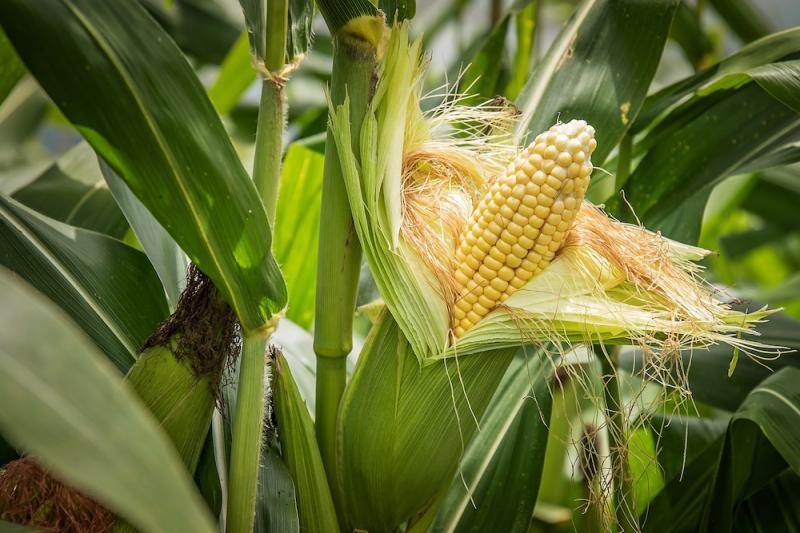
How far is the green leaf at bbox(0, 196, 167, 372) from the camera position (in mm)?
762

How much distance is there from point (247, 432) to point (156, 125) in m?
0.28

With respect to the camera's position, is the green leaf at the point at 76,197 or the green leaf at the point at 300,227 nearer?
the green leaf at the point at 76,197

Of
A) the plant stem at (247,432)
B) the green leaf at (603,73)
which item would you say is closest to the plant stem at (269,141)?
the plant stem at (247,432)

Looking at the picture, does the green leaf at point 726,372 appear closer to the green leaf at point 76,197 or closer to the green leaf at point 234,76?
the green leaf at point 76,197

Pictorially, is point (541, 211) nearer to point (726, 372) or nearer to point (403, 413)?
point (403, 413)

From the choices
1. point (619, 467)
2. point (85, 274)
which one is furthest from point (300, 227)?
point (619, 467)

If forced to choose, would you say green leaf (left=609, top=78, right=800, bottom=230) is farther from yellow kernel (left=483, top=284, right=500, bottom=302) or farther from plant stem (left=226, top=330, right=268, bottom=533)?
plant stem (left=226, top=330, right=268, bottom=533)

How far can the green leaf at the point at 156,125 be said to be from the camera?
528 millimetres

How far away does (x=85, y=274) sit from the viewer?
78cm

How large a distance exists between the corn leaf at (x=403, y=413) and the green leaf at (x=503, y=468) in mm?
157

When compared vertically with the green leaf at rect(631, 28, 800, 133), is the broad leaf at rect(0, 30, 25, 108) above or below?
above

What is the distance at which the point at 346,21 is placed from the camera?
2.09ft

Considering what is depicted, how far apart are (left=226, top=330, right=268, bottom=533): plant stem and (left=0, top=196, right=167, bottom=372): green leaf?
0.64 ft

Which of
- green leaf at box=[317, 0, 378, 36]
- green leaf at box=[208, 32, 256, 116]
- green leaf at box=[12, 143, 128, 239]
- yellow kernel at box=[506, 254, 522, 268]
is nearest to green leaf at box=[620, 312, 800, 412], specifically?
yellow kernel at box=[506, 254, 522, 268]
